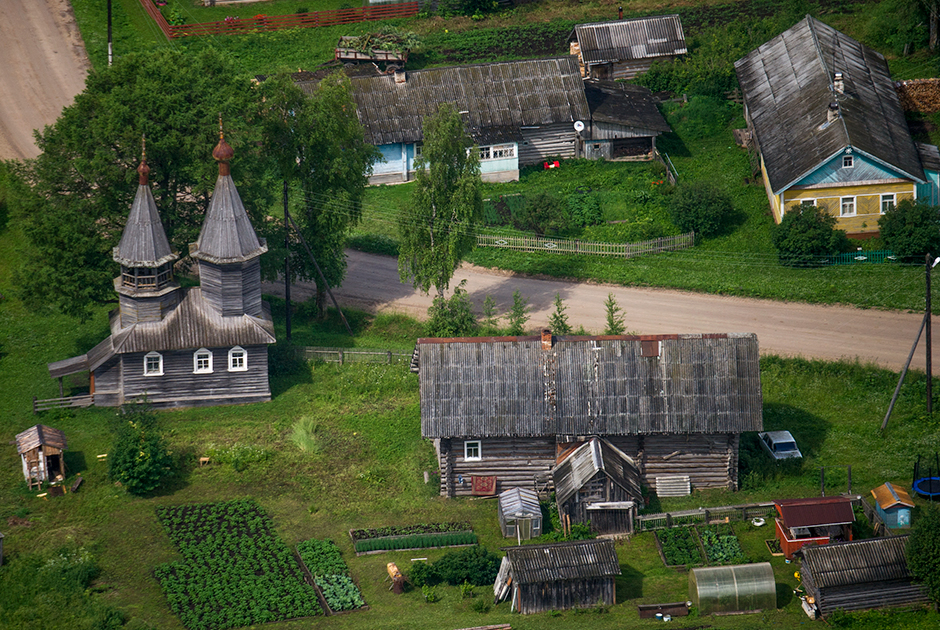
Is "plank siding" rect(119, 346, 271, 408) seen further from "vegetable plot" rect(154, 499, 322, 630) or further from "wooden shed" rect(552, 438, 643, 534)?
"wooden shed" rect(552, 438, 643, 534)

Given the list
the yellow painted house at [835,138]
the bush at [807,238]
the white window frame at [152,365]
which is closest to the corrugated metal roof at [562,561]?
the white window frame at [152,365]

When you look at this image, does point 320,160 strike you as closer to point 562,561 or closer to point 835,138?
point 562,561

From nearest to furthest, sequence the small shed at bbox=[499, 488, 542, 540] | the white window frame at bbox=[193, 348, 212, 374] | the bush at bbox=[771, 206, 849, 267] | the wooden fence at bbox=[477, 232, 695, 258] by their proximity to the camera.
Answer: the small shed at bbox=[499, 488, 542, 540]
the white window frame at bbox=[193, 348, 212, 374]
the bush at bbox=[771, 206, 849, 267]
the wooden fence at bbox=[477, 232, 695, 258]

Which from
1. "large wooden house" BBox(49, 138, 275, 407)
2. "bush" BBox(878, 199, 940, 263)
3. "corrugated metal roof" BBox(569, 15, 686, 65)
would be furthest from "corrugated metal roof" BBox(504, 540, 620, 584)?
"corrugated metal roof" BBox(569, 15, 686, 65)

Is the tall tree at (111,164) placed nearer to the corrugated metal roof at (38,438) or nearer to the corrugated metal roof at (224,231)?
the corrugated metal roof at (224,231)

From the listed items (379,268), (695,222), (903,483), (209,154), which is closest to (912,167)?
(695,222)

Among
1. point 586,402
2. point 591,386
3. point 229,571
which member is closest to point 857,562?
point 586,402

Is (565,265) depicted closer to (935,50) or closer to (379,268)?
(379,268)
